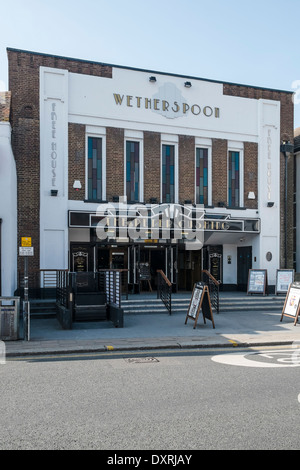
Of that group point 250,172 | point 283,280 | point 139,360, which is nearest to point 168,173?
point 250,172

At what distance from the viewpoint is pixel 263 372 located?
25.2ft

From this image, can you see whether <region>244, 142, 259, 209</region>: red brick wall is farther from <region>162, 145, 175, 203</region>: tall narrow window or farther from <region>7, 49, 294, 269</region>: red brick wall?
<region>162, 145, 175, 203</region>: tall narrow window

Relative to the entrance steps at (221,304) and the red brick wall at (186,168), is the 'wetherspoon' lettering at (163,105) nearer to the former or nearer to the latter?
the red brick wall at (186,168)

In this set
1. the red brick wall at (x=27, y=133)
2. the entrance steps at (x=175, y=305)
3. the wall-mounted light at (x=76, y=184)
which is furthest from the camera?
the wall-mounted light at (x=76, y=184)

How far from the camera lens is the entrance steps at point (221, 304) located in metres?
15.0

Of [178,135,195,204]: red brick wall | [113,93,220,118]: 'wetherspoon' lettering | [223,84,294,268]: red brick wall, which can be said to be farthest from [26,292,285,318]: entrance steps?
[113,93,220,118]: 'wetherspoon' lettering

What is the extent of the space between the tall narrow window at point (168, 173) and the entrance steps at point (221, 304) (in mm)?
4486

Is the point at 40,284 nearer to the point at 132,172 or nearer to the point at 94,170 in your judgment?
the point at 94,170

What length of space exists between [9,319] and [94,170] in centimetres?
886

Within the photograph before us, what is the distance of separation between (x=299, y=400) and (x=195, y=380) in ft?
5.62

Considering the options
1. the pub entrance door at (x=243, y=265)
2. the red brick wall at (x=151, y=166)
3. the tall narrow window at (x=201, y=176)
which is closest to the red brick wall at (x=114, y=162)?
the red brick wall at (x=151, y=166)
